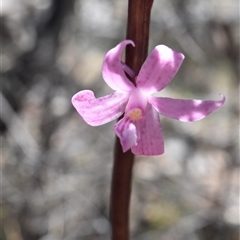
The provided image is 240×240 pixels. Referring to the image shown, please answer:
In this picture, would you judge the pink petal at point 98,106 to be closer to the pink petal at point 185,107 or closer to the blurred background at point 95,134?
the pink petal at point 185,107

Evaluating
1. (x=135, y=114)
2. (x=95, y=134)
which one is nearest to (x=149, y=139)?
(x=135, y=114)

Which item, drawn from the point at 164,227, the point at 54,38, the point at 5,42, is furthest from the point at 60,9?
the point at 164,227

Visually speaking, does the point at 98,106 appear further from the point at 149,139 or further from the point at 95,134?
the point at 95,134

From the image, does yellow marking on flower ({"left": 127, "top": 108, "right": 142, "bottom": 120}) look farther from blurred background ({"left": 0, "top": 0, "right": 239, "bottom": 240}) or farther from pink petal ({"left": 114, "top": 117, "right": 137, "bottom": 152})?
blurred background ({"left": 0, "top": 0, "right": 239, "bottom": 240})

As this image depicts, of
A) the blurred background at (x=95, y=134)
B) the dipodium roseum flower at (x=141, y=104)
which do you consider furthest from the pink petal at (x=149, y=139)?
the blurred background at (x=95, y=134)

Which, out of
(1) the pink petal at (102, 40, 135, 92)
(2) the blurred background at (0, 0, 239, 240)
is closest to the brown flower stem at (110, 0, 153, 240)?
(1) the pink petal at (102, 40, 135, 92)

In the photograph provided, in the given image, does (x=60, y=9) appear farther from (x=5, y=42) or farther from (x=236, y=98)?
(x=236, y=98)
